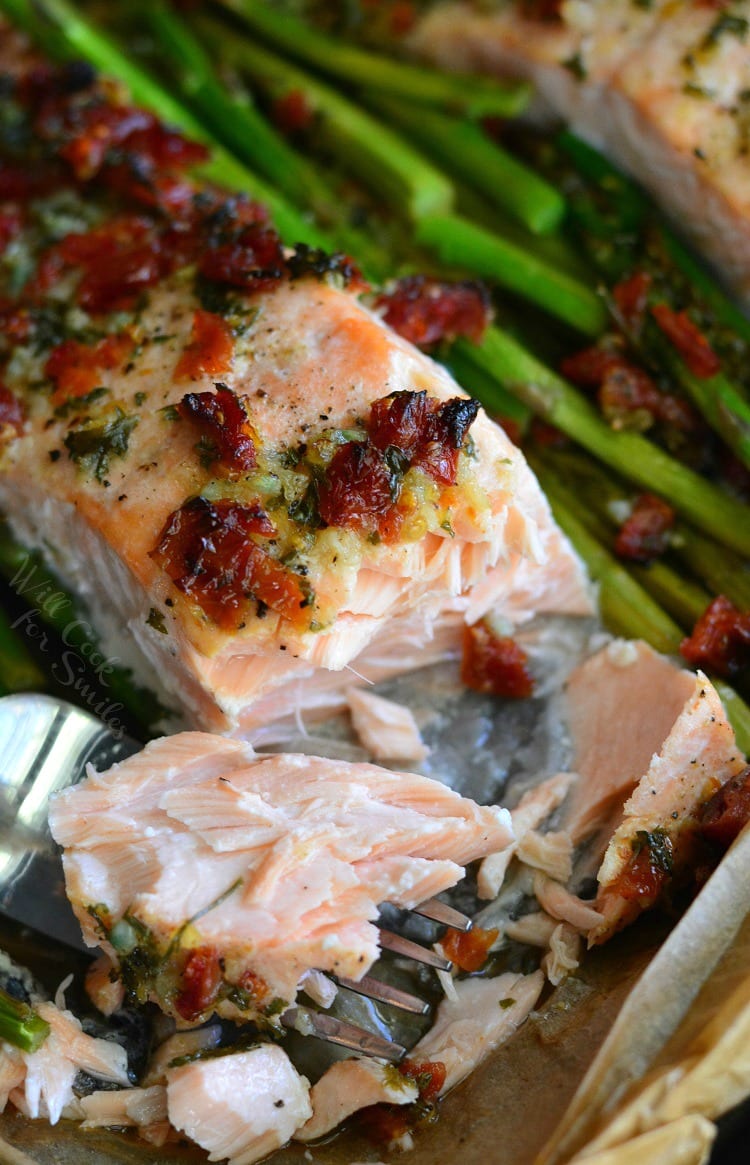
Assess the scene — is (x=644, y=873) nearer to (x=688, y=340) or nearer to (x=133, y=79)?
(x=688, y=340)

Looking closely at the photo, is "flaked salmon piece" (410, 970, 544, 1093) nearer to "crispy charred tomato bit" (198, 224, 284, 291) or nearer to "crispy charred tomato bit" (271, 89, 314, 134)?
"crispy charred tomato bit" (198, 224, 284, 291)

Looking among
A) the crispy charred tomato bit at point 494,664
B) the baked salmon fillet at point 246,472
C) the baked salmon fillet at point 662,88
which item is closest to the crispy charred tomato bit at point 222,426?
the baked salmon fillet at point 246,472

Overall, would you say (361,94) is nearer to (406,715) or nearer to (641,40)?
(641,40)

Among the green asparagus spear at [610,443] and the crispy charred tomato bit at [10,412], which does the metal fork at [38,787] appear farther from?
the green asparagus spear at [610,443]

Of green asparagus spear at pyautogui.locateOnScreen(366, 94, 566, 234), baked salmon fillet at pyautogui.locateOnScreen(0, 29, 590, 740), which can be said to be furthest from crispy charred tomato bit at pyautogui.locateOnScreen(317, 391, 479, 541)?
green asparagus spear at pyautogui.locateOnScreen(366, 94, 566, 234)

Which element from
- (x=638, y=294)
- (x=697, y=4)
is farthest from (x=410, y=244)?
(x=697, y=4)

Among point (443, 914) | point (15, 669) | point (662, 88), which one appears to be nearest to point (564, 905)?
point (443, 914)

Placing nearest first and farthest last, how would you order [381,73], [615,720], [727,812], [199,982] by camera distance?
[199,982] → [727,812] → [615,720] → [381,73]
